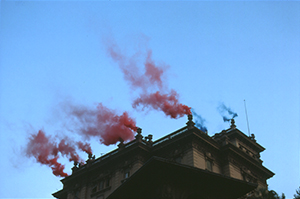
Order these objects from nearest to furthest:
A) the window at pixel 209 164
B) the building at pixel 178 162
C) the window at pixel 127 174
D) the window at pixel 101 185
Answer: the building at pixel 178 162
the window at pixel 209 164
the window at pixel 127 174
the window at pixel 101 185

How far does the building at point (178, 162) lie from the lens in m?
20.1

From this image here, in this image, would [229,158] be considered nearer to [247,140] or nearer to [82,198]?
[247,140]

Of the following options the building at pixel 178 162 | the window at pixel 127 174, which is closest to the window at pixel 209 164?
the building at pixel 178 162

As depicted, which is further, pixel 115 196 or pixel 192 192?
pixel 115 196

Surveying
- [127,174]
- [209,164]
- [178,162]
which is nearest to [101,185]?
[127,174]

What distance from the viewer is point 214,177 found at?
773 inches

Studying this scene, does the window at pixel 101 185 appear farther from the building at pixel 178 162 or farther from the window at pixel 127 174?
the window at pixel 127 174

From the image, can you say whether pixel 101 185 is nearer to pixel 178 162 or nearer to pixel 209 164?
pixel 178 162

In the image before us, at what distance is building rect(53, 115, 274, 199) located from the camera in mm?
20078

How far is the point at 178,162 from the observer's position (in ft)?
121


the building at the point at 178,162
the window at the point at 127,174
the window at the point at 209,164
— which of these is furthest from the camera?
the window at the point at 127,174

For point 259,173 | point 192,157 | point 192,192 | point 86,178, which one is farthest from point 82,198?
point 192,192

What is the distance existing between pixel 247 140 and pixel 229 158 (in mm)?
9224

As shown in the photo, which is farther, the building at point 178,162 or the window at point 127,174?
the window at point 127,174
